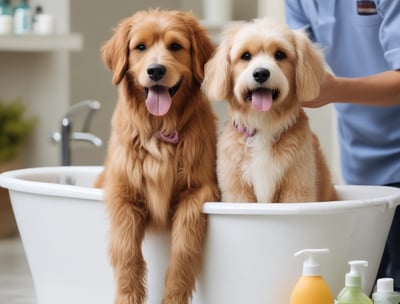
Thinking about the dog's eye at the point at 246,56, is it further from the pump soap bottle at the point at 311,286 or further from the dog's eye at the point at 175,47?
the pump soap bottle at the point at 311,286

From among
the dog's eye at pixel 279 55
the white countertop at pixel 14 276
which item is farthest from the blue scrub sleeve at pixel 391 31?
the white countertop at pixel 14 276

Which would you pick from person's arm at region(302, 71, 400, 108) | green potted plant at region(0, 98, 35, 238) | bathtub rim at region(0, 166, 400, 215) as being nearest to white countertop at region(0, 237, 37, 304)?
green potted plant at region(0, 98, 35, 238)

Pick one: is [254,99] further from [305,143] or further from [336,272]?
[336,272]

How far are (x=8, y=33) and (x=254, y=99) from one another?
2599 mm

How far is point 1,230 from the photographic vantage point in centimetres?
480

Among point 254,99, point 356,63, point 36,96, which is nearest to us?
point 254,99

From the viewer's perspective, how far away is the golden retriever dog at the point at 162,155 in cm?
232

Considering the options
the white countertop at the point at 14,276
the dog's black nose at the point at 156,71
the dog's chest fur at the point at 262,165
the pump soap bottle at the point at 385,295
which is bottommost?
the white countertop at the point at 14,276

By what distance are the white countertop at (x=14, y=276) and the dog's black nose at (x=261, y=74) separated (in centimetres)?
164

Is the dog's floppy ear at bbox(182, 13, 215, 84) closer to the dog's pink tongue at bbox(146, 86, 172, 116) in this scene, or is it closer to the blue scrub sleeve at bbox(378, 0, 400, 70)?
the dog's pink tongue at bbox(146, 86, 172, 116)

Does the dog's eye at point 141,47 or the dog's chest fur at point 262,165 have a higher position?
the dog's eye at point 141,47

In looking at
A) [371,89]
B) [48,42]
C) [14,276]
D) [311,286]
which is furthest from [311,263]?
[48,42]

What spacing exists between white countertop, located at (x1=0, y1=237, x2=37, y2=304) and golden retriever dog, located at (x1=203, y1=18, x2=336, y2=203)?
1.43 m

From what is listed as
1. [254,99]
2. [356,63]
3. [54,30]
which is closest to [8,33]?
[54,30]
